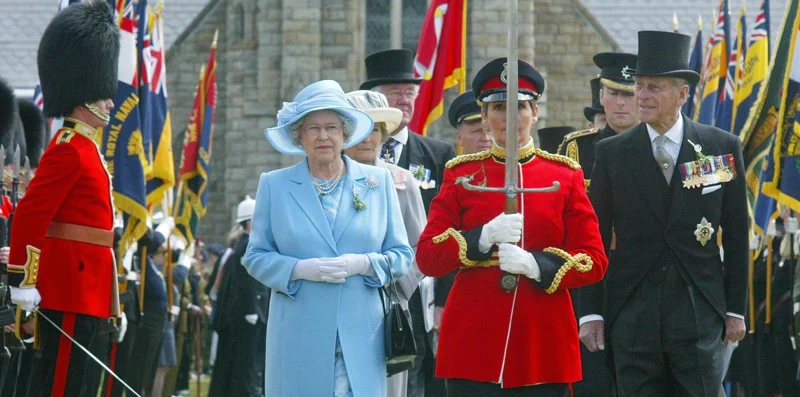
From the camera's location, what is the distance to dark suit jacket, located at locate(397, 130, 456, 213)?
9.55 m

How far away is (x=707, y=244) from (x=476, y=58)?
2069 cm

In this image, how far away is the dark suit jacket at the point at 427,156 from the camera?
9.55 m

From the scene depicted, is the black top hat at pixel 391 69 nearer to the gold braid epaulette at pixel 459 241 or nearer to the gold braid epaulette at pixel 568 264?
the gold braid epaulette at pixel 459 241

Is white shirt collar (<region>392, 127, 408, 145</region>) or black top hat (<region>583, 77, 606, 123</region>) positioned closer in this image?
white shirt collar (<region>392, 127, 408, 145</region>)

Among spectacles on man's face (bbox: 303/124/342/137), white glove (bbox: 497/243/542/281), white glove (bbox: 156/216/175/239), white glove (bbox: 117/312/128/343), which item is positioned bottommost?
white glove (bbox: 117/312/128/343)

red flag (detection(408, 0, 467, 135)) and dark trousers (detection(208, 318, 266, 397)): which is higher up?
red flag (detection(408, 0, 467, 135))

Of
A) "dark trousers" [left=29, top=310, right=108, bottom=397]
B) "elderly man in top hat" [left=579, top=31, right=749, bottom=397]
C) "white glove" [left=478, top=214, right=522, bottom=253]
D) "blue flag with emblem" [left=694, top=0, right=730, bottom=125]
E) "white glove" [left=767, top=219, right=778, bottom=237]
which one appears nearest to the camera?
"white glove" [left=478, top=214, right=522, bottom=253]

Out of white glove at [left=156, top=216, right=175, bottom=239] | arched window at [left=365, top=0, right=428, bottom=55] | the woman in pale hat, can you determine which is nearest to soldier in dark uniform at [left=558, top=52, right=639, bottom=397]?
the woman in pale hat

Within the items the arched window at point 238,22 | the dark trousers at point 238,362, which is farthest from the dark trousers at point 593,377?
the arched window at point 238,22

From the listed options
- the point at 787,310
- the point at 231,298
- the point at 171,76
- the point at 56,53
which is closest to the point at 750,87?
the point at 787,310

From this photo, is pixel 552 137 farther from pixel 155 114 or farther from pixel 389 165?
pixel 155 114

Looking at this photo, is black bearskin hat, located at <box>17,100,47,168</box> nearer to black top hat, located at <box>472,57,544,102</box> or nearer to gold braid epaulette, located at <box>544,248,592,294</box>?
black top hat, located at <box>472,57,544,102</box>

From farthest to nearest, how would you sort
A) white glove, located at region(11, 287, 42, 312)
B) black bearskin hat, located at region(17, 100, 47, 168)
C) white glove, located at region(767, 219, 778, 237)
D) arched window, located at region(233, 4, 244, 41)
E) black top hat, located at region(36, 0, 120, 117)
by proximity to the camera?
1. arched window, located at region(233, 4, 244, 41)
2. white glove, located at region(767, 219, 778, 237)
3. black bearskin hat, located at region(17, 100, 47, 168)
4. black top hat, located at region(36, 0, 120, 117)
5. white glove, located at region(11, 287, 42, 312)

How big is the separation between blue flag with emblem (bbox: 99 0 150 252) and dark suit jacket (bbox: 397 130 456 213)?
2291mm
